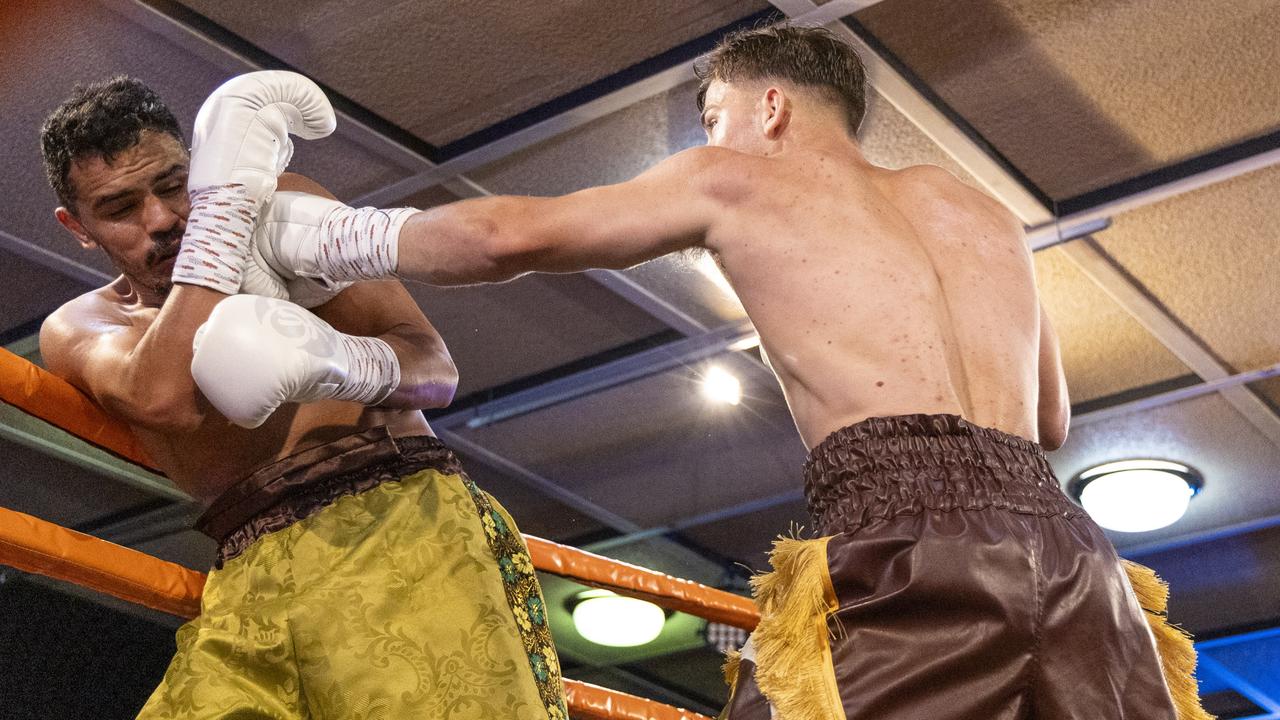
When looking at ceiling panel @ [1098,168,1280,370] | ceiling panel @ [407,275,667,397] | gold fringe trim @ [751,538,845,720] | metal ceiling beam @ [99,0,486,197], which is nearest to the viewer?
gold fringe trim @ [751,538,845,720]

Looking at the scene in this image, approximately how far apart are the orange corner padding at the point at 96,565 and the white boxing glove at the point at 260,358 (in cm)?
24

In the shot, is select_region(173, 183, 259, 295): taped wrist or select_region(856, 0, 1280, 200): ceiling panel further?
select_region(856, 0, 1280, 200): ceiling panel

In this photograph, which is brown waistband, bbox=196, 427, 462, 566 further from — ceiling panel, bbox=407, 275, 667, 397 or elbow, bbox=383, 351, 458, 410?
ceiling panel, bbox=407, 275, 667, 397

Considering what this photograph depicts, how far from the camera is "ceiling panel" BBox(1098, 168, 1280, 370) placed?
352cm

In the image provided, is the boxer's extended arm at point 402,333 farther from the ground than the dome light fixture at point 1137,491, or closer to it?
closer to it

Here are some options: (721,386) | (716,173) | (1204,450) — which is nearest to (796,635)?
(716,173)

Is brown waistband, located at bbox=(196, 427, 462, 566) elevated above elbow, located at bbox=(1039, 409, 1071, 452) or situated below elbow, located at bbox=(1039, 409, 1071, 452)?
below

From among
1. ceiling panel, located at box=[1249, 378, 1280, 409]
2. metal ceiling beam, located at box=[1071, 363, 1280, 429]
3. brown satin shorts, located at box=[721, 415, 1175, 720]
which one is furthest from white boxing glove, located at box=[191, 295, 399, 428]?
ceiling panel, located at box=[1249, 378, 1280, 409]

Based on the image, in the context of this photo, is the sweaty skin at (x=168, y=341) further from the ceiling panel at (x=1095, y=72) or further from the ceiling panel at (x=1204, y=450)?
the ceiling panel at (x=1204, y=450)

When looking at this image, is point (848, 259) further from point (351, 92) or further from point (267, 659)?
point (351, 92)

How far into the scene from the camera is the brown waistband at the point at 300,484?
1.69 metres

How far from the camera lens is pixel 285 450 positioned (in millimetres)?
1771

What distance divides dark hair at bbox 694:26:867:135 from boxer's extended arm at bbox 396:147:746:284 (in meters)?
0.27

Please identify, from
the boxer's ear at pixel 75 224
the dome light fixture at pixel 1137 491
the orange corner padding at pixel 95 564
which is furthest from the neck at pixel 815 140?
the dome light fixture at pixel 1137 491
